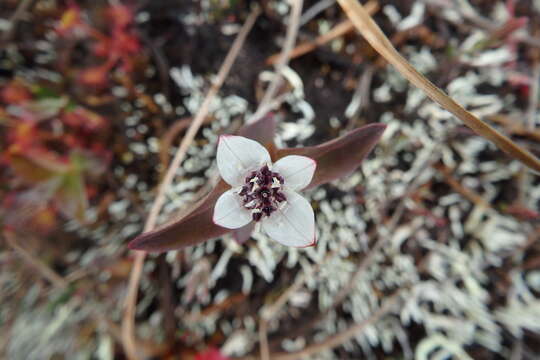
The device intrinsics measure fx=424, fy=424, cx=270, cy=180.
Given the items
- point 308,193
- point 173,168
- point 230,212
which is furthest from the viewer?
point 308,193

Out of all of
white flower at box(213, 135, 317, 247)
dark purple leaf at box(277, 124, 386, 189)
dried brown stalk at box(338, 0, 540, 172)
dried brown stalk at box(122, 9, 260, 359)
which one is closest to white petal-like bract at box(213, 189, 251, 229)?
white flower at box(213, 135, 317, 247)

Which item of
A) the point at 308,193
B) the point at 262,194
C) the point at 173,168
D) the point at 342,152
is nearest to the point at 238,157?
the point at 262,194

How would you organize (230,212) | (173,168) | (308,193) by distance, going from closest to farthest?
(230,212) < (173,168) < (308,193)

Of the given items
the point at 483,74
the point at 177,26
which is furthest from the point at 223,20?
the point at 483,74

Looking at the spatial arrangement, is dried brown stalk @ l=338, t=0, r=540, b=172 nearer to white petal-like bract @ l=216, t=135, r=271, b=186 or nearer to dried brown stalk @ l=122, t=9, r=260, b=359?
white petal-like bract @ l=216, t=135, r=271, b=186

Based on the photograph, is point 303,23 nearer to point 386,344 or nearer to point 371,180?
point 371,180

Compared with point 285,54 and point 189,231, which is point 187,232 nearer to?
point 189,231

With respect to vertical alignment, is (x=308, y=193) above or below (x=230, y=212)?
below

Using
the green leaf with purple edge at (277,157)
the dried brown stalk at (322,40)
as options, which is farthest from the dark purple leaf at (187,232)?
the dried brown stalk at (322,40)
